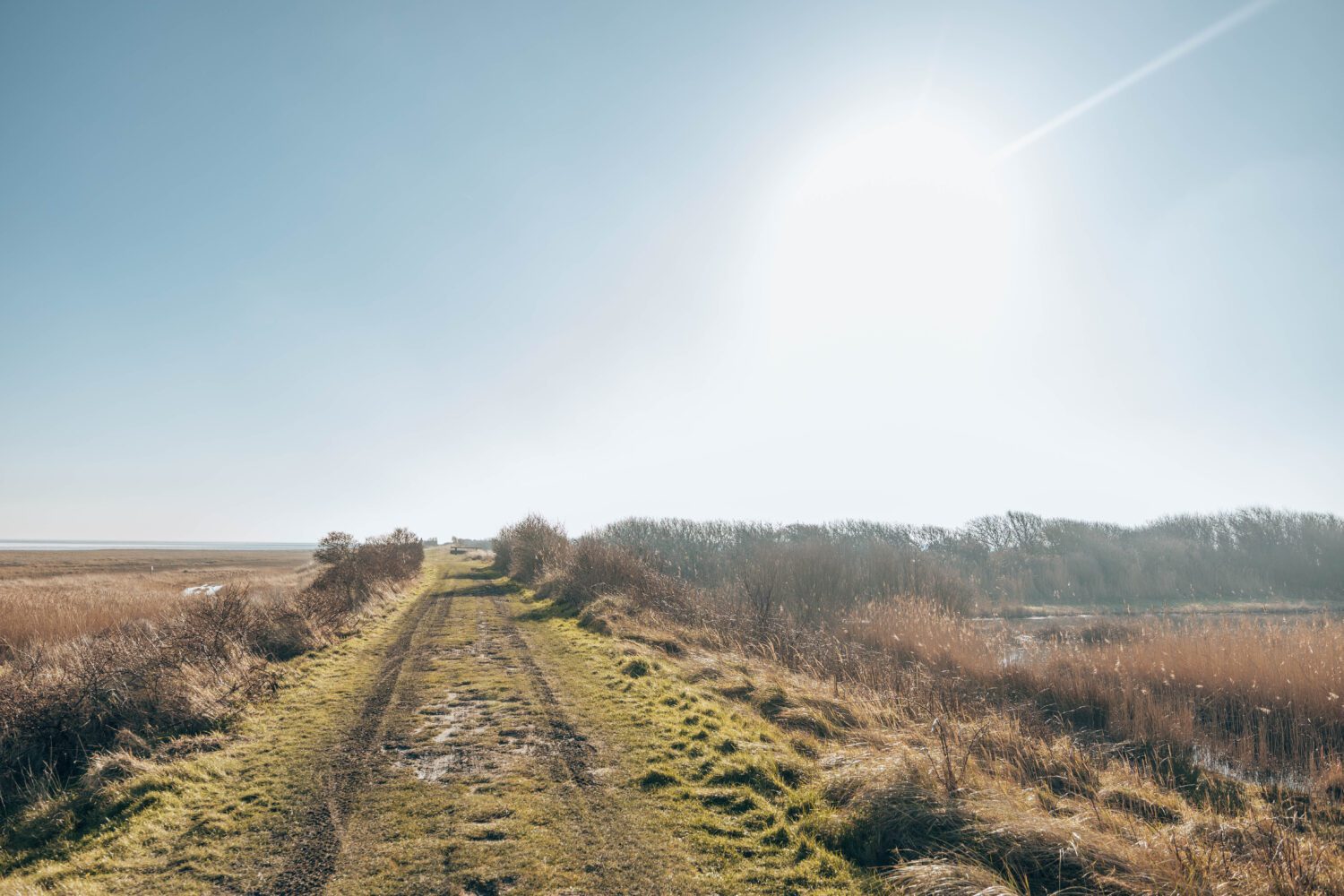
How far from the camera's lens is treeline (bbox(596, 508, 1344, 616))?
97.3 feet

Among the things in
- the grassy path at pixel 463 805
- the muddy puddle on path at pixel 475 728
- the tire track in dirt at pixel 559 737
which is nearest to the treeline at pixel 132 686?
the grassy path at pixel 463 805

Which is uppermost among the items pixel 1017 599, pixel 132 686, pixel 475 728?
pixel 132 686

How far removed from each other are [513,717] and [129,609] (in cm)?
1494

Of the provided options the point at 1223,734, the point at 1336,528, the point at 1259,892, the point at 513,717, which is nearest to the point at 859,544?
the point at 1223,734

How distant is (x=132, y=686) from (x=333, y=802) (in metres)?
5.23

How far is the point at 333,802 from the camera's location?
619 centimetres

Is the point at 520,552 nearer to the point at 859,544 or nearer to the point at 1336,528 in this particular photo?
the point at 859,544

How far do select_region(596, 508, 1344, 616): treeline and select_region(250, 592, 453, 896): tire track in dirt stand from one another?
17.4 metres

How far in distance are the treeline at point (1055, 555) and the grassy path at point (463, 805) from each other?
1739 centimetres

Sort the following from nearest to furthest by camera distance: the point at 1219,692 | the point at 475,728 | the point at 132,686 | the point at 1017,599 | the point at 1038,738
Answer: the point at 475,728 < the point at 132,686 < the point at 1038,738 < the point at 1219,692 < the point at 1017,599

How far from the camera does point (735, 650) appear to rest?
14.0 meters

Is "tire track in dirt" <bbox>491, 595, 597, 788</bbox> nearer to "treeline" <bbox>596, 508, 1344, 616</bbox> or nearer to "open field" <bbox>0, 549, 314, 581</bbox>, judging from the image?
"treeline" <bbox>596, 508, 1344, 616</bbox>

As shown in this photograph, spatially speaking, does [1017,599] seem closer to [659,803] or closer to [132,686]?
[659,803]

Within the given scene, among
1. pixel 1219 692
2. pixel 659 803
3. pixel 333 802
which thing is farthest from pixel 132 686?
pixel 1219 692
